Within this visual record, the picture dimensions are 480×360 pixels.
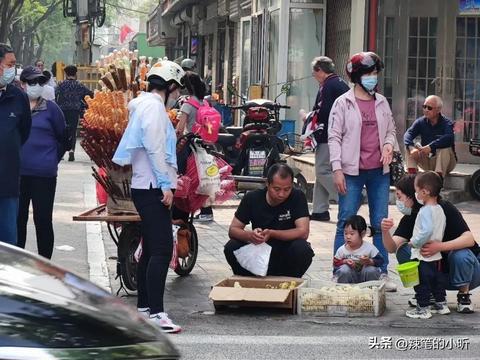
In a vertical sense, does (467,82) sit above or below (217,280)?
above

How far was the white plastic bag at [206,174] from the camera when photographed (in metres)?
9.88

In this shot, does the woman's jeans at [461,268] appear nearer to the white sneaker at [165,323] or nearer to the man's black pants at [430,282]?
the man's black pants at [430,282]

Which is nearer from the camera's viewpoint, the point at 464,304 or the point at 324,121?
the point at 464,304

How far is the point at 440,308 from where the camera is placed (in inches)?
349

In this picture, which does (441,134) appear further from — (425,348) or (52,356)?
(52,356)

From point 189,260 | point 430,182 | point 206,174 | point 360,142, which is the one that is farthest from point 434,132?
point 430,182

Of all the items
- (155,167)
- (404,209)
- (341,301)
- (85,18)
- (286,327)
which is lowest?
(286,327)

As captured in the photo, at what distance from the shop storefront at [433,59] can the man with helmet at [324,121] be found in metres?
4.09

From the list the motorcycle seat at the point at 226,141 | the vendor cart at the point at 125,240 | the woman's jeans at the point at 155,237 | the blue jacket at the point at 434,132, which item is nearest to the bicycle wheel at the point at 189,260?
the vendor cart at the point at 125,240

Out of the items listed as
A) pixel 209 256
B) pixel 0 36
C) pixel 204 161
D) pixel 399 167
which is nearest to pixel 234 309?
pixel 204 161

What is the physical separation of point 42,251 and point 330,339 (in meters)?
3.13

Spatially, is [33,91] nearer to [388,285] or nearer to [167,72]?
[167,72]

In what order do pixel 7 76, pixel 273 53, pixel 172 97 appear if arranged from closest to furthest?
1. pixel 172 97
2. pixel 7 76
3. pixel 273 53

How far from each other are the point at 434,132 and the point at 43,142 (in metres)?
6.16
